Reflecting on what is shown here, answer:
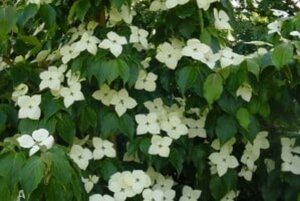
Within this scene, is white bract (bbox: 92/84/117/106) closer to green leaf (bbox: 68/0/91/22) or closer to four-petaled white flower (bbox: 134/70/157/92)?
four-petaled white flower (bbox: 134/70/157/92)

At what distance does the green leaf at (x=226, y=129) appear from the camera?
1516mm

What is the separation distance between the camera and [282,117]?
1624 millimetres

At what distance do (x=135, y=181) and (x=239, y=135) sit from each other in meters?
0.30

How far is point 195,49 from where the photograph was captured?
156cm

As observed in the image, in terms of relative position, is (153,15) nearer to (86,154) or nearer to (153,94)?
(153,94)

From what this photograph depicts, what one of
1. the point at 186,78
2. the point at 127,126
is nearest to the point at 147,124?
the point at 127,126

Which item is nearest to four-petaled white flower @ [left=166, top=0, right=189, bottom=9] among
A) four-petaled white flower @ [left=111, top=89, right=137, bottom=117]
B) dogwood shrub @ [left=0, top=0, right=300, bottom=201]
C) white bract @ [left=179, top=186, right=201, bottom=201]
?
dogwood shrub @ [left=0, top=0, right=300, bottom=201]

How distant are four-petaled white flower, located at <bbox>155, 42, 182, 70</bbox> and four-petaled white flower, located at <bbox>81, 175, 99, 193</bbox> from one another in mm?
344

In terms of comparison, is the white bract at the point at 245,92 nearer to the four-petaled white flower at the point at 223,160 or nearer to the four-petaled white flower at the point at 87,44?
the four-petaled white flower at the point at 223,160

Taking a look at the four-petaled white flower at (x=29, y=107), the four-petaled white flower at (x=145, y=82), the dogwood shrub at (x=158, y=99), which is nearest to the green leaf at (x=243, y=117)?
the dogwood shrub at (x=158, y=99)

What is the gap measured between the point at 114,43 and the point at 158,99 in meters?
0.19

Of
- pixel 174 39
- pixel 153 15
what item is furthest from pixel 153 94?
pixel 153 15

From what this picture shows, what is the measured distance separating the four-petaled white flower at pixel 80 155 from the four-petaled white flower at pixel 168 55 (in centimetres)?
31

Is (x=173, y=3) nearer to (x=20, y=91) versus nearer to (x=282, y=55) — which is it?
(x=282, y=55)
